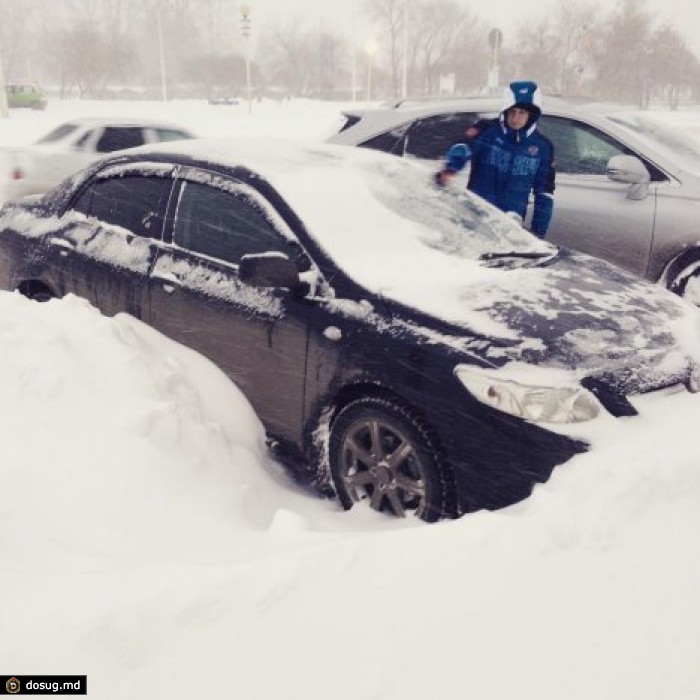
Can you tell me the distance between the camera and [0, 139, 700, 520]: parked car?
2.82 metres

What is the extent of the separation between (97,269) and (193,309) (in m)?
0.84

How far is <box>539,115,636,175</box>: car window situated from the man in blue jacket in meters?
1.05

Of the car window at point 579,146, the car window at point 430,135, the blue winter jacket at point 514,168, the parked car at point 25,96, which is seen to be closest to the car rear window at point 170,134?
the car window at point 430,135

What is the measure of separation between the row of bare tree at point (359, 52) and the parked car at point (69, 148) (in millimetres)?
12301

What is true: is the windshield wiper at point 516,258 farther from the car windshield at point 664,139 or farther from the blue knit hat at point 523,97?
the car windshield at point 664,139

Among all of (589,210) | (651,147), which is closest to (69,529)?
(589,210)

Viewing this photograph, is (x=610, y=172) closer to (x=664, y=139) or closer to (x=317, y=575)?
(x=664, y=139)

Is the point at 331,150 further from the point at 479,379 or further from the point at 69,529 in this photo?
the point at 69,529

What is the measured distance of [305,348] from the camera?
331cm

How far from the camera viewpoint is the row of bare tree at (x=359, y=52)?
157 ft

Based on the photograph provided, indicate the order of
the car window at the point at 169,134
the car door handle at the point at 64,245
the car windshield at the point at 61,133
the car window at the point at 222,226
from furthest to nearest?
1. the car window at the point at 169,134
2. the car windshield at the point at 61,133
3. the car door handle at the point at 64,245
4. the car window at the point at 222,226

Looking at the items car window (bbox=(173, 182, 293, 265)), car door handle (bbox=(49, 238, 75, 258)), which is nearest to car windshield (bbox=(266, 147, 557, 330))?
car window (bbox=(173, 182, 293, 265))

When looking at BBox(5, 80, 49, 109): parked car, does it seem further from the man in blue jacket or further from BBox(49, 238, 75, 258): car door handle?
the man in blue jacket

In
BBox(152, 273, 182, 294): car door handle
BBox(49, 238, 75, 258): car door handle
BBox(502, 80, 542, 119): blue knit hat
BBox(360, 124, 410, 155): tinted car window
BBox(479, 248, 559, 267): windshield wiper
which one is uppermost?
BBox(502, 80, 542, 119): blue knit hat
